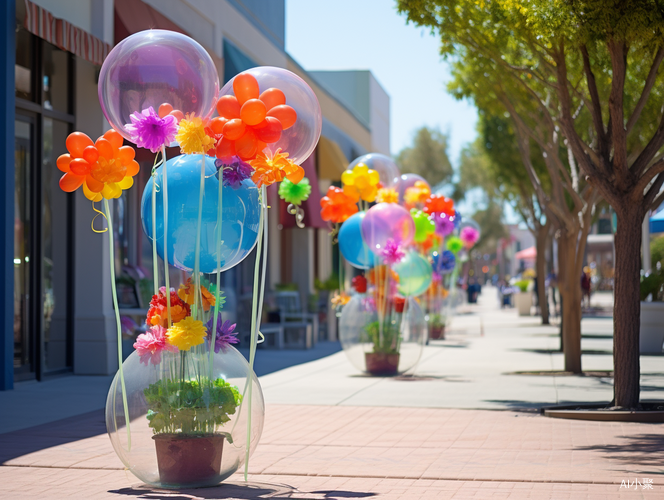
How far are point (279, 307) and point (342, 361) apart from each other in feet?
16.7

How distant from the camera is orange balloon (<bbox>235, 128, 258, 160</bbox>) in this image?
561 cm

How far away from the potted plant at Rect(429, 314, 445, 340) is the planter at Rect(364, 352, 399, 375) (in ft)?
29.9

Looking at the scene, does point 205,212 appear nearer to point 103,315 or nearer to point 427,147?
point 103,315

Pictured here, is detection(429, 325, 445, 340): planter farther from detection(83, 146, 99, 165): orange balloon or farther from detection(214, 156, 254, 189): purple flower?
detection(83, 146, 99, 165): orange balloon

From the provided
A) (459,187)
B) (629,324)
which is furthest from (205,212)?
(459,187)

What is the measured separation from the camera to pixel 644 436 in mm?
7887

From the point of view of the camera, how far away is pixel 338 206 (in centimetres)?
1260

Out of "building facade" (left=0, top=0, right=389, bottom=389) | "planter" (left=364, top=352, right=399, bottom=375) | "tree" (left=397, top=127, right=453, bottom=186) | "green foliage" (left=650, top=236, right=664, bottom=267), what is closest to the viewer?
"building facade" (left=0, top=0, right=389, bottom=389)

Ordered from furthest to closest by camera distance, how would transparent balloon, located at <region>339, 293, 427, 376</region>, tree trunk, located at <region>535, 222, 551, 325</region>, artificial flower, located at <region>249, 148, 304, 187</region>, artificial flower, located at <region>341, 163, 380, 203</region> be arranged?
tree trunk, located at <region>535, 222, 551, 325</region>, transparent balloon, located at <region>339, 293, 427, 376</region>, artificial flower, located at <region>341, 163, 380, 203</region>, artificial flower, located at <region>249, 148, 304, 187</region>

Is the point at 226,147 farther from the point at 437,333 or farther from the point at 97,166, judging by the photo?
the point at 437,333

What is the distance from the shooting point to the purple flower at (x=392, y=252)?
40.4 ft

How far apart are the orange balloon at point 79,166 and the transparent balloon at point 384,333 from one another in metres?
7.48

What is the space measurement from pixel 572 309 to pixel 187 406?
8.98 metres

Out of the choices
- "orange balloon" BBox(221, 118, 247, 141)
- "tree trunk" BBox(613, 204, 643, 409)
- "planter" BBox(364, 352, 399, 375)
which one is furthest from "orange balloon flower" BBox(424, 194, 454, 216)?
"orange balloon" BBox(221, 118, 247, 141)
